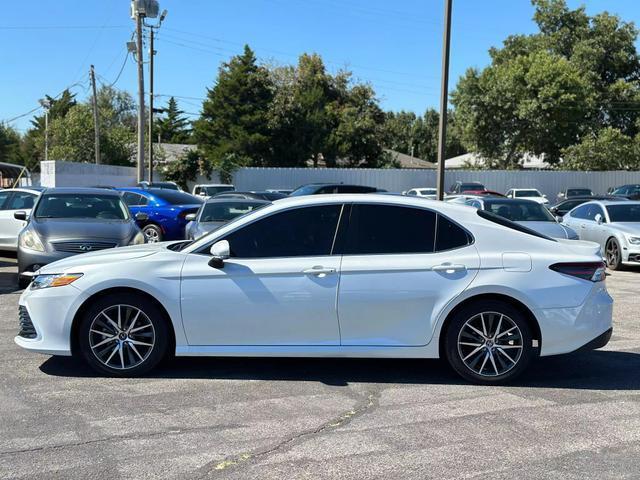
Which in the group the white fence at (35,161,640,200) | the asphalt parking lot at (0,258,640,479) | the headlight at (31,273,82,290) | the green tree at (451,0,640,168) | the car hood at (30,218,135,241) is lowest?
the asphalt parking lot at (0,258,640,479)

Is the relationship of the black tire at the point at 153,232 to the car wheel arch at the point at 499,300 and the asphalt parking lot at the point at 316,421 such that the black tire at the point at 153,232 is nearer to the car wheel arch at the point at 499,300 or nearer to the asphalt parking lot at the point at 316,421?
the asphalt parking lot at the point at 316,421

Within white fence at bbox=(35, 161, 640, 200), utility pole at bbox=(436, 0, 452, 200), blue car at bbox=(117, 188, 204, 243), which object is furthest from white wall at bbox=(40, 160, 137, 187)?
utility pole at bbox=(436, 0, 452, 200)

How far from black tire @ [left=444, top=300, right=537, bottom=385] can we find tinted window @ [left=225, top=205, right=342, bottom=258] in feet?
4.13

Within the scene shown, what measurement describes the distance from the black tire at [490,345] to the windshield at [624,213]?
9975mm

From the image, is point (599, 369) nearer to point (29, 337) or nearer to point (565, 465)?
point (565, 465)

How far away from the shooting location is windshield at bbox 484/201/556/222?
13969mm

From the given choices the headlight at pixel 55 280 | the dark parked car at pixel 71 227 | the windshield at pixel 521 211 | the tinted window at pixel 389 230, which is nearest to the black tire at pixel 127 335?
the headlight at pixel 55 280

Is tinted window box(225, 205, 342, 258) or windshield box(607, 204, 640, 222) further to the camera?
windshield box(607, 204, 640, 222)

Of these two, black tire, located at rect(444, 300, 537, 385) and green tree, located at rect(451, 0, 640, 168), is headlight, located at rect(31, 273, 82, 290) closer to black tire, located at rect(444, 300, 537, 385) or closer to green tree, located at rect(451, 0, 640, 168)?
black tire, located at rect(444, 300, 537, 385)

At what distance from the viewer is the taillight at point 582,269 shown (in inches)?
217

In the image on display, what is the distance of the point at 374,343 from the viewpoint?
551cm

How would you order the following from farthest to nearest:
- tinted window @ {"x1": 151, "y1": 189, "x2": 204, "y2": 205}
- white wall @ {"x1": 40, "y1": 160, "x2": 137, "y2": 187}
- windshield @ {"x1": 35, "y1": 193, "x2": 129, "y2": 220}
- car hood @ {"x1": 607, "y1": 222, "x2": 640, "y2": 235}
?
white wall @ {"x1": 40, "y1": 160, "x2": 137, "y2": 187} → tinted window @ {"x1": 151, "y1": 189, "x2": 204, "y2": 205} → car hood @ {"x1": 607, "y1": 222, "x2": 640, "y2": 235} → windshield @ {"x1": 35, "y1": 193, "x2": 129, "y2": 220}

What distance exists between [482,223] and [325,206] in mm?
1331

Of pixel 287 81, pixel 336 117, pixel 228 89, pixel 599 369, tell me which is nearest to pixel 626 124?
pixel 336 117
